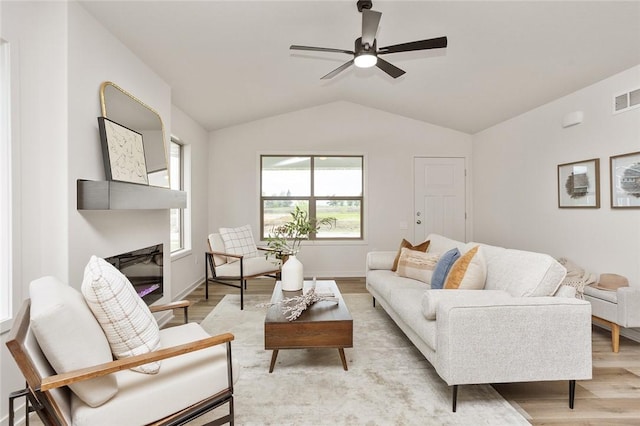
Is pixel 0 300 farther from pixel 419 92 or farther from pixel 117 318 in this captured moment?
pixel 419 92

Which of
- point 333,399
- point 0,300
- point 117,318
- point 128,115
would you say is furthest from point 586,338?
point 128,115

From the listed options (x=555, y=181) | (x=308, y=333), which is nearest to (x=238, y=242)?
(x=308, y=333)

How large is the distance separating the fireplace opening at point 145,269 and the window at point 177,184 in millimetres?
1171

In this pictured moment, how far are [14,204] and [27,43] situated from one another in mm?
929

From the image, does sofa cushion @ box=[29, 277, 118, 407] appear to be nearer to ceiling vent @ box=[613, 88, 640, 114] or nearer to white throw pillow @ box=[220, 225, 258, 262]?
white throw pillow @ box=[220, 225, 258, 262]

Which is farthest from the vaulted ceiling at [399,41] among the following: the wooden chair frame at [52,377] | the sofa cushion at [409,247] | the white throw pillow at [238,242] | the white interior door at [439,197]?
the wooden chair frame at [52,377]

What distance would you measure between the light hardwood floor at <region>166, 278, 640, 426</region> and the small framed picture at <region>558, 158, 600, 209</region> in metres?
1.40

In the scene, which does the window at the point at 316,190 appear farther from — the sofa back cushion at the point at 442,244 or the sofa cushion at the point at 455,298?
the sofa cushion at the point at 455,298

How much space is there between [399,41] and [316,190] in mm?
2983

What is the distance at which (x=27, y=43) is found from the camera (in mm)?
1924

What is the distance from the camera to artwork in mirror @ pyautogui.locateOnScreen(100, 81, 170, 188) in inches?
99.9

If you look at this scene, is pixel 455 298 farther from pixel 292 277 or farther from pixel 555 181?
pixel 555 181

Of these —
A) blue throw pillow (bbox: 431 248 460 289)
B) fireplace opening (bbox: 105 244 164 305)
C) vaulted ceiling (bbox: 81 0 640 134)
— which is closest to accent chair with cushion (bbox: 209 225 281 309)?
fireplace opening (bbox: 105 244 164 305)

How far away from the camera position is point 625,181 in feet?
10.0
